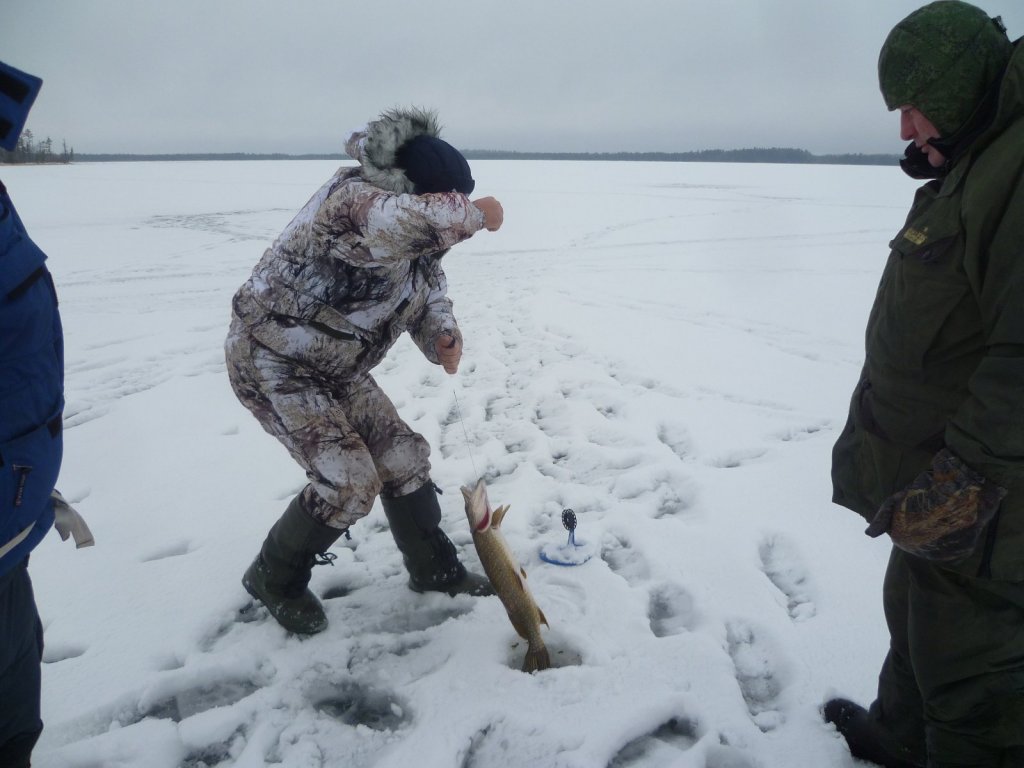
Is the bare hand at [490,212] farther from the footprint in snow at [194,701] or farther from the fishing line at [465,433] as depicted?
the fishing line at [465,433]

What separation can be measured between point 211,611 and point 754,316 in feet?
21.1

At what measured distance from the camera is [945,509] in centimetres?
156

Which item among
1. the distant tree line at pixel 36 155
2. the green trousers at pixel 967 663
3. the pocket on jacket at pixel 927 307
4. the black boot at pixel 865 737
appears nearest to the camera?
the pocket on jacket at pixel 927 307

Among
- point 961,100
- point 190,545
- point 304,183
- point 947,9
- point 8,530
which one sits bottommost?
point 304,183

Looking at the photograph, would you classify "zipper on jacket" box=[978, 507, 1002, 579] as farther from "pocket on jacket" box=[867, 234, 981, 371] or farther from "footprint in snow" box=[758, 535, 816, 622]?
"footprint in snow" box=[758, 535, 816, 622]

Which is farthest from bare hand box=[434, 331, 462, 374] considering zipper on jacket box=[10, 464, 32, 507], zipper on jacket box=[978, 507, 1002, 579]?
zipper on jacket box=[978, 507, 1002, 579]

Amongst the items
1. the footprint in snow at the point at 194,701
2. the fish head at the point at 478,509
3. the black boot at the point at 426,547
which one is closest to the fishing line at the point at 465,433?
the black boot at the point at 426,547

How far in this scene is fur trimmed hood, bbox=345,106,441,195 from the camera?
2430mm

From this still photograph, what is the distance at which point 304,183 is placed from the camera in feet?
102

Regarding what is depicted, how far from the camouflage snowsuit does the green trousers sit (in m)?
1.76

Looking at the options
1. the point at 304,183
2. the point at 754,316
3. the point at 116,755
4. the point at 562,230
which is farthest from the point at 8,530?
the point at 304,183

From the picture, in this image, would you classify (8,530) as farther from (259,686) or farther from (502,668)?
(502,668)

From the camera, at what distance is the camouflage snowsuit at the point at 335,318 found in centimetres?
242

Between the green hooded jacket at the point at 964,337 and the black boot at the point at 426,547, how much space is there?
6.06ft
